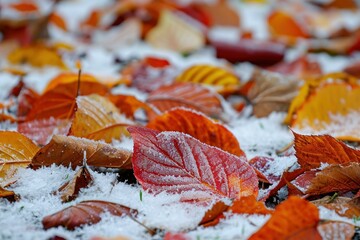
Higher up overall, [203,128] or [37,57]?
[203,128]

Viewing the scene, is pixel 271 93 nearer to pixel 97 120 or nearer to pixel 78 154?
pixel 97 120

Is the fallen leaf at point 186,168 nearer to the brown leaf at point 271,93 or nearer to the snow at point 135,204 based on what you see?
the snow at point 135,204

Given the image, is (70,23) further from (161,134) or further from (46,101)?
(161,134)

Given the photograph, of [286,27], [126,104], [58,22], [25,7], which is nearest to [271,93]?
[126,104]

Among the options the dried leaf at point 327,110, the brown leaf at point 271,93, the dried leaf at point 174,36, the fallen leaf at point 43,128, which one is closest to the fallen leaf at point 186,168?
the fallen leaf at point 43,128

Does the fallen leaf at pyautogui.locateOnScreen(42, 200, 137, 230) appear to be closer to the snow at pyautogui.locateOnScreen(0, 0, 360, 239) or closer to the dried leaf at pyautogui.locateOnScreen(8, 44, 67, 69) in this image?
the snow at pyautogui.locateOnScreen(0, 0, 360, 239)
